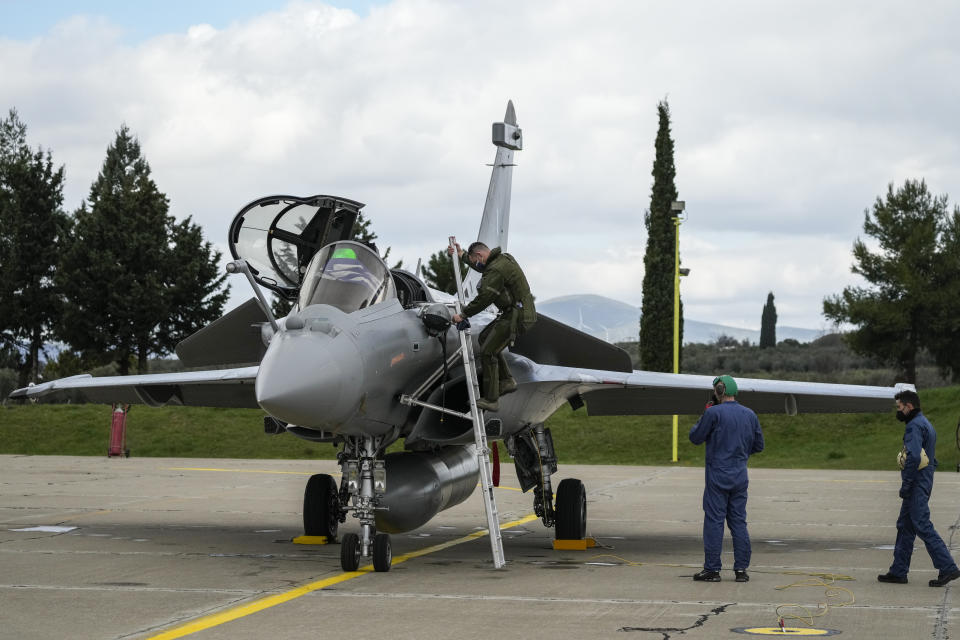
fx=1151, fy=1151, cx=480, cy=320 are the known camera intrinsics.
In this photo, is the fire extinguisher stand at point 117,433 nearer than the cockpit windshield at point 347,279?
No

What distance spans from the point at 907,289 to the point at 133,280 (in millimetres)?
29031

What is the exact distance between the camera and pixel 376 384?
974cm

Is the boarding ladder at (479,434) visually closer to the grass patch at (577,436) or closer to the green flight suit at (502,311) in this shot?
the green flight suit at (502,311)

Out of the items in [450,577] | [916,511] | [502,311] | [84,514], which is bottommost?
[84,514]

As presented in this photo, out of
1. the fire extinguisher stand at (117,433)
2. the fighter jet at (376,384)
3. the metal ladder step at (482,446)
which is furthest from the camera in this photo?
the fire extinguisher stand at (117,433)

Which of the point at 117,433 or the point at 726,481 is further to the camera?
the point at 117,433

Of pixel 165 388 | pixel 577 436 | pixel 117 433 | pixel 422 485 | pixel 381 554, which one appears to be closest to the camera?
pixel 381 554

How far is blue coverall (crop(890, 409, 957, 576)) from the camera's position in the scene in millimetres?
9336

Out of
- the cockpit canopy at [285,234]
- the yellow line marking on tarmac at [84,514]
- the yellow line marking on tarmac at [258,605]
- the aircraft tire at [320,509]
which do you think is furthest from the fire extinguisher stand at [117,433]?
the yellow line marking on tarmac at [258,605]

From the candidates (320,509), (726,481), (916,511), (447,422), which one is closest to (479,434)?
(447,422)

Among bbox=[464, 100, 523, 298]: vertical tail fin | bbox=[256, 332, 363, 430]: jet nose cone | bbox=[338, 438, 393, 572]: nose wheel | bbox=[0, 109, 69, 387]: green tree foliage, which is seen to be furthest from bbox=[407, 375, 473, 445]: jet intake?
bbox=[0, 109, 69, 387]: green tree foliage

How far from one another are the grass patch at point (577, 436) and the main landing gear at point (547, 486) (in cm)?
2159

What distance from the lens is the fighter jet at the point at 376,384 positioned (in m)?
9.29

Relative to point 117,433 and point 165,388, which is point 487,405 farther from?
point 117,433
